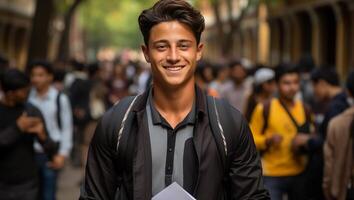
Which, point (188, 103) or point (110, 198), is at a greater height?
point (188, 103)

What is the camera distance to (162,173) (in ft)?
10.3

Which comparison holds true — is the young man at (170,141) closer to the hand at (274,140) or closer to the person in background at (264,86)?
the hand at (274,140)

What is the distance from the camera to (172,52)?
3.14m

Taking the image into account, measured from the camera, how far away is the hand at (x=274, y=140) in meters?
6.65

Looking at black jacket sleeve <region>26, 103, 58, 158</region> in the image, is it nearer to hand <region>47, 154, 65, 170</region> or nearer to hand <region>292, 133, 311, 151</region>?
hand <region>47, 154, 65, 170</region>

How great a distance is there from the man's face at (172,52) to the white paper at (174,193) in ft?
1.33

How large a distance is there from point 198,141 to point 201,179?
0.49 feet

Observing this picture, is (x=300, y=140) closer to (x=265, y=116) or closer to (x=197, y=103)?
(x=265, y=116)

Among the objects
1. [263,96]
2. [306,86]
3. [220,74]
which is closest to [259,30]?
[220,74]

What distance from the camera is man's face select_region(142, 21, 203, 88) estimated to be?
3.15 metres

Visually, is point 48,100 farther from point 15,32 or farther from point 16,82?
point 15,32

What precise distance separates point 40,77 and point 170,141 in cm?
481

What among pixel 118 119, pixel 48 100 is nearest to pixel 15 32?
pixel 48 100

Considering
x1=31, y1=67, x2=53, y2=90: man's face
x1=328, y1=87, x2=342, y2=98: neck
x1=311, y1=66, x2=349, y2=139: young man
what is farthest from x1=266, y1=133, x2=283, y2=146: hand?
x1=31, y1=67, x2=53, y2=90: man's face
